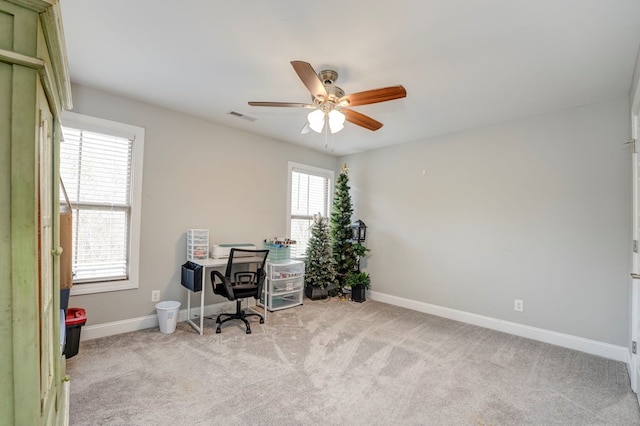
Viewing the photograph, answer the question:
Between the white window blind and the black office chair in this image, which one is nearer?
the white window blind

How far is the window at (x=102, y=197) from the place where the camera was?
296cm

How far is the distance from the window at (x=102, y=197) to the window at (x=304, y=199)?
221 centimetres

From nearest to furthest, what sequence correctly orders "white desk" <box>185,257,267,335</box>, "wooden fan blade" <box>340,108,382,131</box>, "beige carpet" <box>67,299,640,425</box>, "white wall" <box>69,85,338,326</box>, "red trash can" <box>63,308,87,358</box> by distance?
"beige carpet" <box>67,299,640,425</box>, "red trash can" <box>63,308,87,358</box>, "wooden fan blade" <box>340,108,382,131</box>, "white wall" <box>69,85,338,326</box>, "white desk" <box>185,257,267,335</box>

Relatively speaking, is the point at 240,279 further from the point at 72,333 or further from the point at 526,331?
the point at 526,331

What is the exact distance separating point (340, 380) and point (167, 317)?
1978 mm

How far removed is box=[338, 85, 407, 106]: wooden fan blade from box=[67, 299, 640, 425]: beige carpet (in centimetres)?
221

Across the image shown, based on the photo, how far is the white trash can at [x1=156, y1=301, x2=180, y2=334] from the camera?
322 cm

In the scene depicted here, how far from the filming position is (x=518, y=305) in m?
3.51

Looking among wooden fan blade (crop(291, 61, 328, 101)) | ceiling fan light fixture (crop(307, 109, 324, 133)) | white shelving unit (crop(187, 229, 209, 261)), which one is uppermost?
wooden fan blade (crop(291, 61, 328, 101))

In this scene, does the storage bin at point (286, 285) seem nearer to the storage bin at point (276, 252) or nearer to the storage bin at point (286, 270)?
the storage bin at point (286, 270)

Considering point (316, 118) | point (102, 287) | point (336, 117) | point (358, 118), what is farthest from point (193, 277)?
point (358, 118)

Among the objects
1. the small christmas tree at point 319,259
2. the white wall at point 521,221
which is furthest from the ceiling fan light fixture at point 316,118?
the small christmas tree at point 319,259

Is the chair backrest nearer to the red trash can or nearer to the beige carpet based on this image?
the beige carpet

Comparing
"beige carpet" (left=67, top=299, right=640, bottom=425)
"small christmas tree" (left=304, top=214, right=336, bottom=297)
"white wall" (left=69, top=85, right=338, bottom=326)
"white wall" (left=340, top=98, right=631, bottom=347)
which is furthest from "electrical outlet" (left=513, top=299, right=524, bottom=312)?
"white wall" (left=69, top=85, right=338, bottom=326)
